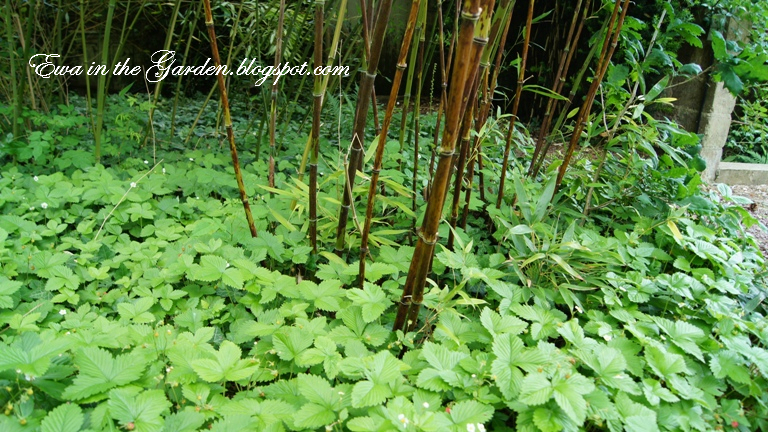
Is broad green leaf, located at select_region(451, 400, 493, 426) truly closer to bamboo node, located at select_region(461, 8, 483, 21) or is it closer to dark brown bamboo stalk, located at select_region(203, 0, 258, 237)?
bamboo node, located at select_region(461, 8, 483, 21)

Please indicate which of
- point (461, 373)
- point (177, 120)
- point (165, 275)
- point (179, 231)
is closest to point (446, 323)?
point (461, 373)

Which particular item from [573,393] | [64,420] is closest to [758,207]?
[573,393]

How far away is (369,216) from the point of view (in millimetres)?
1160

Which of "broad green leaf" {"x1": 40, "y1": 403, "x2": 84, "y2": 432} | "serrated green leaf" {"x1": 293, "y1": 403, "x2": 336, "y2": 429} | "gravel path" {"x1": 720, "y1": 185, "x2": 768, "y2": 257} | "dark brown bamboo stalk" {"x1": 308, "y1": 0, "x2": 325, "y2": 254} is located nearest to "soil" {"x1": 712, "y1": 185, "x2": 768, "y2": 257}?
"gravel path" {"x1": 720, "y1": 185, "x2": 768, "y2": 257}

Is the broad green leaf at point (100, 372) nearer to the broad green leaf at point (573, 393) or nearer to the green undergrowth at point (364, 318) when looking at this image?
the green undergrowth at point (364, 318)

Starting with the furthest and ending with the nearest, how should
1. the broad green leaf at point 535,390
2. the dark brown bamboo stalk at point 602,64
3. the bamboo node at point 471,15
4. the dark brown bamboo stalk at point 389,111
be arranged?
the dark brown bamboo stalk at point 602,64 < the dark brown bamboo stalk at point 389,111 < the broad green leaf at point 535,390 < the bamboo node at point 471,15

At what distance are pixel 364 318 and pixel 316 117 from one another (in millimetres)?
530

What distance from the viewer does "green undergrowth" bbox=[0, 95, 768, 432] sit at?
84 centimetres

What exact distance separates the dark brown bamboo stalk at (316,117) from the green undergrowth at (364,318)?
8cm

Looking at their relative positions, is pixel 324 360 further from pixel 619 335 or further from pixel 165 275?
pixel 619 335

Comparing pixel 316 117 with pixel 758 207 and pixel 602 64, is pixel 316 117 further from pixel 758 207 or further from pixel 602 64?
pixel 758 207

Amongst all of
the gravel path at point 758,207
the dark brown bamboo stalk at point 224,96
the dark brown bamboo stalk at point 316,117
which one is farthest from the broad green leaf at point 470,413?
the gravel path at point 758,207

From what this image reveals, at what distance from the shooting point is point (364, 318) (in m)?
1.04

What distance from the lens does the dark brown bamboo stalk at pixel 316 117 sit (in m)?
1.16
